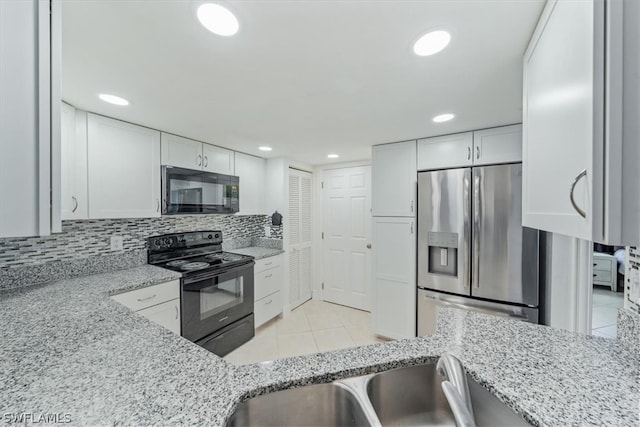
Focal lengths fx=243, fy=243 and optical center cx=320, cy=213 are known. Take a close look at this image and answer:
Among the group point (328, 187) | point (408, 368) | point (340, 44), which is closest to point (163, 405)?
point (408, 368)

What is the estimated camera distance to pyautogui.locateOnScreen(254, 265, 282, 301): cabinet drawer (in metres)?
2.89

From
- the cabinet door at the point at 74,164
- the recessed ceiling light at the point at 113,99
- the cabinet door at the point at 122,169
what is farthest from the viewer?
the cabinet door at the point at 122,169

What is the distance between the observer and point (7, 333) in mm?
951

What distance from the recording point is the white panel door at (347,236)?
3518mm

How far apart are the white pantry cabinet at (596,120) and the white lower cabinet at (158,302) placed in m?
2.18

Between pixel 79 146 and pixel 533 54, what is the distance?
268cm

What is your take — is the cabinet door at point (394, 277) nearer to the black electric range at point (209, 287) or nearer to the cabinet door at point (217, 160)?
the black electric range at point (209, 287)

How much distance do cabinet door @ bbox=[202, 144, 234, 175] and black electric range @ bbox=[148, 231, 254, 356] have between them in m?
0.75

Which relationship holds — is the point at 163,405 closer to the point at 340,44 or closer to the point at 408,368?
the point at 408,368

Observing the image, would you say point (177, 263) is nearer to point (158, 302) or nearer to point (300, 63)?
point (158, 302)

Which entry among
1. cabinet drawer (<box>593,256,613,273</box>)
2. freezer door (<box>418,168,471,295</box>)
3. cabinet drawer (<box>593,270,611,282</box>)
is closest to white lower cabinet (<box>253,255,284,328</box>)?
freezer door (<box>418,168,471,295</box>)

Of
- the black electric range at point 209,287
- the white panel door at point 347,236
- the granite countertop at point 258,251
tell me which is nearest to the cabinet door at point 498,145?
the white panel door at point 347,236

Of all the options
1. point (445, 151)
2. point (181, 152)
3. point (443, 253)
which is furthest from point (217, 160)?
point (443, 253)

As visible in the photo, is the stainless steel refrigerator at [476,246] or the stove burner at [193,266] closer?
the stainless steel refrigerator at [476,246]
